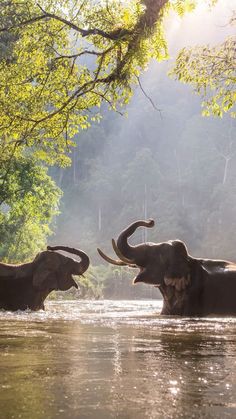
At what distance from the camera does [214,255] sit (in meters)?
88.8

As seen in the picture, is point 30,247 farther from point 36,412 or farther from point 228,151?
point 228,151

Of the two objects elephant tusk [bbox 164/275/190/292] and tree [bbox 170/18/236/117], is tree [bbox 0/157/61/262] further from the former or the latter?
elephant tusk [bbox 164/275/190/292]

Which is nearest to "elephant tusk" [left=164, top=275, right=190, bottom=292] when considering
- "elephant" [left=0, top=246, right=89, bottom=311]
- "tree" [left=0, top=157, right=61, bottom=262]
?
"elephant" [left=0, top=246, right=89, bottom=311]

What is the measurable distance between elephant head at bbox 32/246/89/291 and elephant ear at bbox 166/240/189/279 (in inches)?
121

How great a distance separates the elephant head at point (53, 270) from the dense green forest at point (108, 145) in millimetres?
2144

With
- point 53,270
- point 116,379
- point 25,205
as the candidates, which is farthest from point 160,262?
point 25,205

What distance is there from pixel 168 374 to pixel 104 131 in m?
123

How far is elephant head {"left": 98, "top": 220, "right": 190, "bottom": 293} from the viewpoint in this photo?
11.2 metres

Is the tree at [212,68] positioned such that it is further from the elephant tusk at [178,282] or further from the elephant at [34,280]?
the elephant at [34,280]

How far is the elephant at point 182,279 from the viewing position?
11219 millimetres

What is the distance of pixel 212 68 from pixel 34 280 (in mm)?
6214

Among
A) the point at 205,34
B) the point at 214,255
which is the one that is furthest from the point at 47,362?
the point at 205,34

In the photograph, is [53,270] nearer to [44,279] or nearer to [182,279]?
[44,279]

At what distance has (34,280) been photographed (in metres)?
13.2
